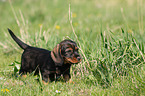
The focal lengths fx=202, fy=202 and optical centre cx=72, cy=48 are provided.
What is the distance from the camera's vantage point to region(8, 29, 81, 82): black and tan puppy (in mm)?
3066

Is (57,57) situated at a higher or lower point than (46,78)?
higher

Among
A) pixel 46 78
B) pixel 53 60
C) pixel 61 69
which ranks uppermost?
pixel 53 60

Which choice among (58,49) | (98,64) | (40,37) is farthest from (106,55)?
(40,37)

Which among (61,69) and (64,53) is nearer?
(64,53)

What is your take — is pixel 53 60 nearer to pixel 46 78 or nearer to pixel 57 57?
pixel 57 57

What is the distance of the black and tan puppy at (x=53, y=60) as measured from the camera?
307 centimetres

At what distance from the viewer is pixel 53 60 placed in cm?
314

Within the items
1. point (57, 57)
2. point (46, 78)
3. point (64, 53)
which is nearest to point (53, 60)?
point (57, 57)

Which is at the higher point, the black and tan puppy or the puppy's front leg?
the black and tan puppy

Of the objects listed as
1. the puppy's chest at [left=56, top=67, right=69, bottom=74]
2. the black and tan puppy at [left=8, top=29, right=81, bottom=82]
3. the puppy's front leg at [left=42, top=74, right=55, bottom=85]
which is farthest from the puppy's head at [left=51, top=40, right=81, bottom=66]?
the puppy's front leg at [left=42, top=74, right=55, bottom=85]

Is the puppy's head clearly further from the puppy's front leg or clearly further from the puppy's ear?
Answer: the puppy's front leg

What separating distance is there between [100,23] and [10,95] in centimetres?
186

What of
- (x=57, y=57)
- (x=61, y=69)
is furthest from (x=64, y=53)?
(x=61, y=69)

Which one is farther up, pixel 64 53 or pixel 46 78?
pixel 64 53
